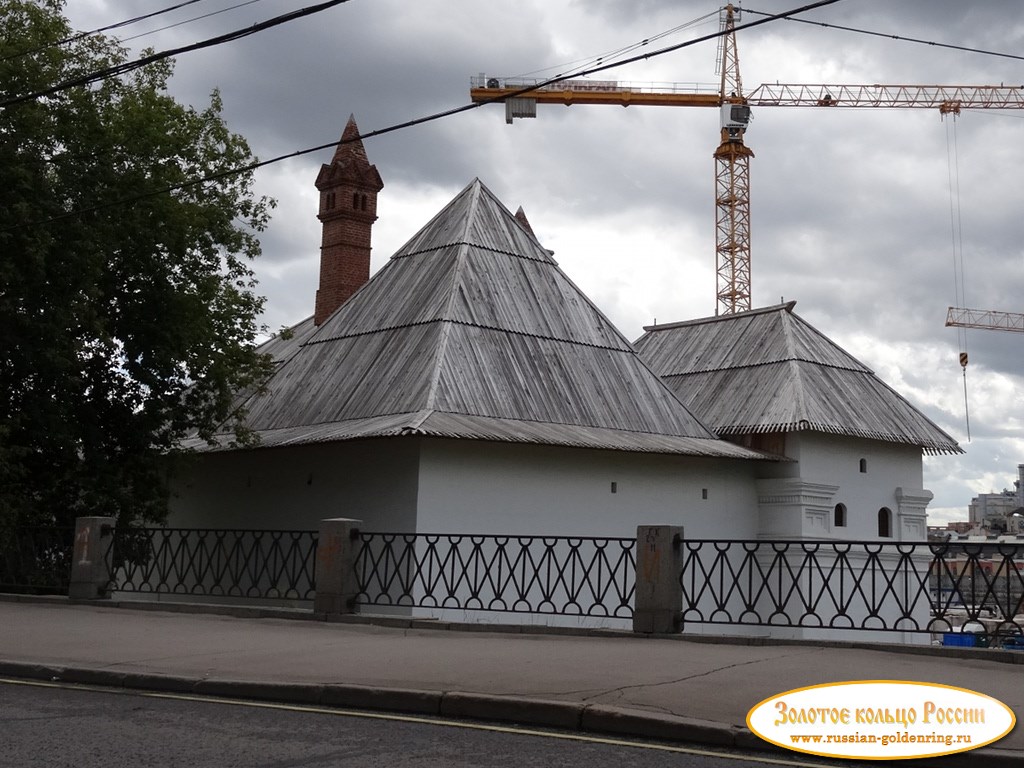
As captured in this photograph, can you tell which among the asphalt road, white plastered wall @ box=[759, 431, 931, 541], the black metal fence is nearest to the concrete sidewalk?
the asphalt road

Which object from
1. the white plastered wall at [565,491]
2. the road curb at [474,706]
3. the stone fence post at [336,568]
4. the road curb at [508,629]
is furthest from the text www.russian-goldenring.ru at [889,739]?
the white plastered wall at [565,491]

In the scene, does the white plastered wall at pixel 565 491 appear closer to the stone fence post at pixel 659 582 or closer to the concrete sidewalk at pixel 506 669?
the concrete sidewalk at pixel 506 669

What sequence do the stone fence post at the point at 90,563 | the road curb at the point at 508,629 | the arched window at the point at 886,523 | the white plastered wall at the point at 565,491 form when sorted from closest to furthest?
the road curb at the point at 508,629 < the stone fence post at the point at 90,563 < the white plastered wall at the point at 565,491 < the arched window at the point at 886,523

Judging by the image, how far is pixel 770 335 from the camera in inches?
1384

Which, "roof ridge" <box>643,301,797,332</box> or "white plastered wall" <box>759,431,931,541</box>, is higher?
"roof ridge" <box>643,301,797,332</box>

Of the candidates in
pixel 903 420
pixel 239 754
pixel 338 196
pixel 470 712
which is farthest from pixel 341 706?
pixel 338 196

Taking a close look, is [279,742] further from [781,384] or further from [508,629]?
[781,384]

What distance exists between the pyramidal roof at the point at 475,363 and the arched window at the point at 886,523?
24.5 feet

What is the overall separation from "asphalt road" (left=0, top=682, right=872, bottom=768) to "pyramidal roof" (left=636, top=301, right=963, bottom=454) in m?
23.8

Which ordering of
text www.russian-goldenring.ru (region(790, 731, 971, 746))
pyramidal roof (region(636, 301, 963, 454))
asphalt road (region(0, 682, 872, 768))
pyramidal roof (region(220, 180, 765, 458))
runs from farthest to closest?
pyramidal roof (region(636, 301, 963, 454)) < pyramidal roof (region(220, 180, 765, 458)) < text www.russian-goldenring.ru (region(790, 731, 971, 746)) < asphalt road (region(0, 682, 872, 768))

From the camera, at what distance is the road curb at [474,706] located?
7.14m

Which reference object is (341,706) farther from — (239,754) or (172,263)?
(172,263)

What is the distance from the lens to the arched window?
3326 centimetres

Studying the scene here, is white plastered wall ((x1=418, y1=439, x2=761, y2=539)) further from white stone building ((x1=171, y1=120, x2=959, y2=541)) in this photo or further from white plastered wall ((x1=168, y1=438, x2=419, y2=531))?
white plastered wall ((x1=168, y1=438, x2=419, y2=531))
